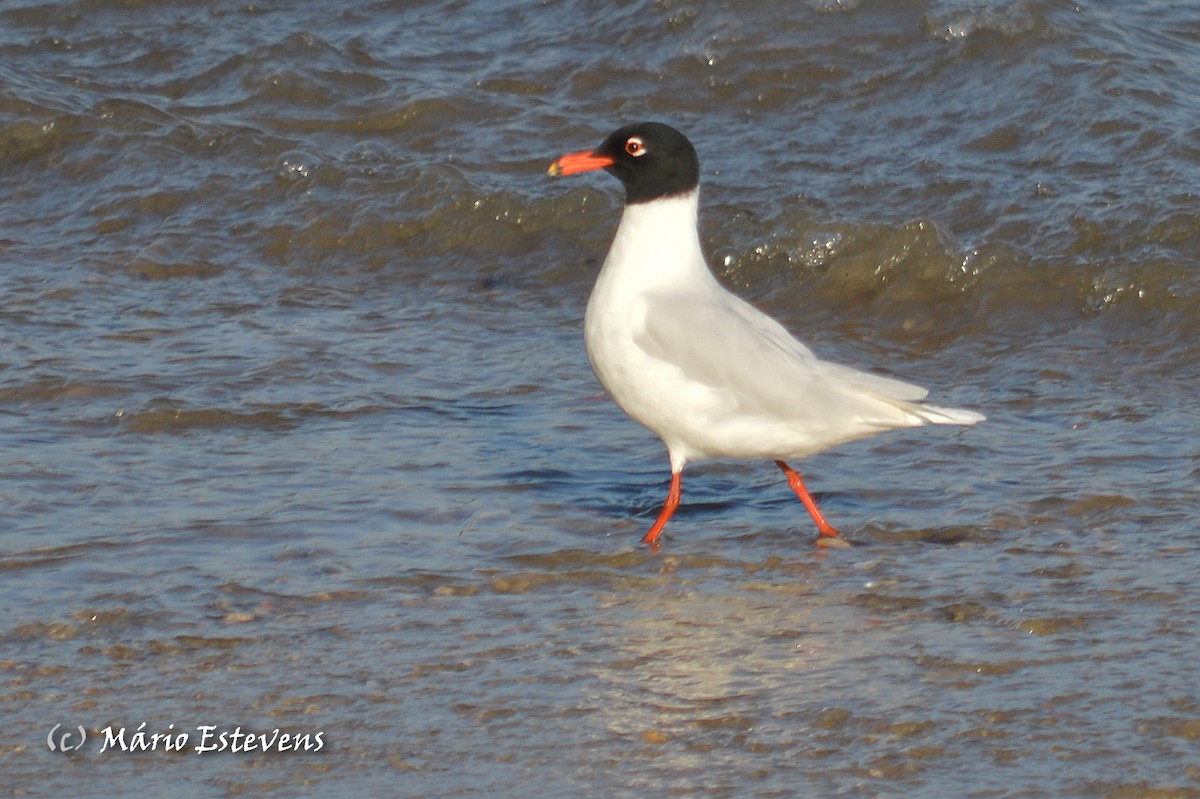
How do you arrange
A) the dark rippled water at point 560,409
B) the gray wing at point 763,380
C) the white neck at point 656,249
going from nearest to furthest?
the dark rippled water at point 560,409 → the gray wing at point 763,380 → the white neck at point 656,249

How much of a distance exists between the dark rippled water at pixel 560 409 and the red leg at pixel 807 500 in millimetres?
82

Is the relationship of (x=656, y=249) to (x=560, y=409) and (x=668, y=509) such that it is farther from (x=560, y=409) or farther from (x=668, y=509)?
(x=560, y=409)

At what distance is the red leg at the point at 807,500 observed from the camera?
5355mm

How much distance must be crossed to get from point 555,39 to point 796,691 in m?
7.04

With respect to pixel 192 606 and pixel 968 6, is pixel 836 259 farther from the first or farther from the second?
pixel 192 606

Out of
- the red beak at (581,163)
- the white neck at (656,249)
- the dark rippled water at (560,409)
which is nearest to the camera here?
the dark rippled water at (560,409)

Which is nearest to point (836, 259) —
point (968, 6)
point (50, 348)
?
point (968, 6)

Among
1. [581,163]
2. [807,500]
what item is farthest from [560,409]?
[807,500]

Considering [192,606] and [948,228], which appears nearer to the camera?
[192,606]

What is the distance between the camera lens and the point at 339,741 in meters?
3.86

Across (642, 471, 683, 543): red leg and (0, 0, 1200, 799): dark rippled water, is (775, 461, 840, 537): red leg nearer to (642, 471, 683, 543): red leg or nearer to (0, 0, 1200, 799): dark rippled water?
(0, 0, 1200, 799): dark rippled water

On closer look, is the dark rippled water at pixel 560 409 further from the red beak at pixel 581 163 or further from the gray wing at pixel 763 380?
the red beak at pixel 581 163

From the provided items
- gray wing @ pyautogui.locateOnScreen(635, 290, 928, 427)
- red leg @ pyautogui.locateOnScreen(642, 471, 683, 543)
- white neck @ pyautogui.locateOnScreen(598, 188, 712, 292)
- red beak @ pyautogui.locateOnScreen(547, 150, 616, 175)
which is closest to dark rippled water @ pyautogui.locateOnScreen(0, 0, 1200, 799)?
red leg @ pyautogui.locateOnScreen(642, 471, 683, 543)

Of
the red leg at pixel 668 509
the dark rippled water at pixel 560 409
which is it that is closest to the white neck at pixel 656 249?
the red leg at pixel 668 509
